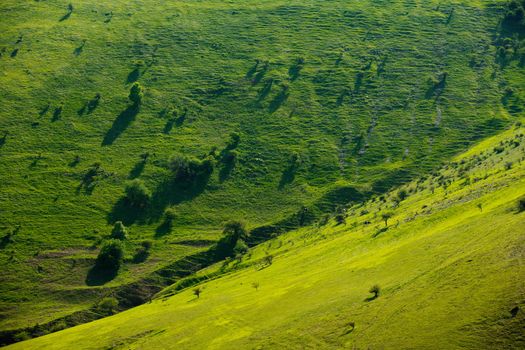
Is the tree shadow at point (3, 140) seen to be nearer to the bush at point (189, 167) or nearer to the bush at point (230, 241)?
the bush at point (189, 167)

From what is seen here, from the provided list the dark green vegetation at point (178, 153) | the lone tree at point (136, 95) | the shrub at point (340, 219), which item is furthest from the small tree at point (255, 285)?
the lone tree at point (136, 95)

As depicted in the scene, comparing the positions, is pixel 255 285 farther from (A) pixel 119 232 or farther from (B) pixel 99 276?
(A) pixel 119 232

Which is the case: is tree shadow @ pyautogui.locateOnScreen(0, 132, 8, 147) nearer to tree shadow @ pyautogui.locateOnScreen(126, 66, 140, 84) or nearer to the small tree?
tree shadow @ pyautogui.locateOnScreen(126, 66, 140, 84)

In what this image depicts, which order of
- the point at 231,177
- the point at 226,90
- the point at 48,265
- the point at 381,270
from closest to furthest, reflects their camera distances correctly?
the point at 381,270
the point at 48,265
the point at 231,177
the point at 226,90

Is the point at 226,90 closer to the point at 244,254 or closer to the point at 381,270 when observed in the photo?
the point at 244,254

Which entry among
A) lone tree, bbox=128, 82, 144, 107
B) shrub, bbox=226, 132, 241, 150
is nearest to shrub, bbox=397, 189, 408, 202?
shrub, bbox=226, 132, 241, 150

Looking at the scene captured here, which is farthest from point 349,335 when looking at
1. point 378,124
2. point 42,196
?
point 378,124

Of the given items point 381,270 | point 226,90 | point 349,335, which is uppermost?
point 226,90

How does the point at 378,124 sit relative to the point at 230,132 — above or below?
below
